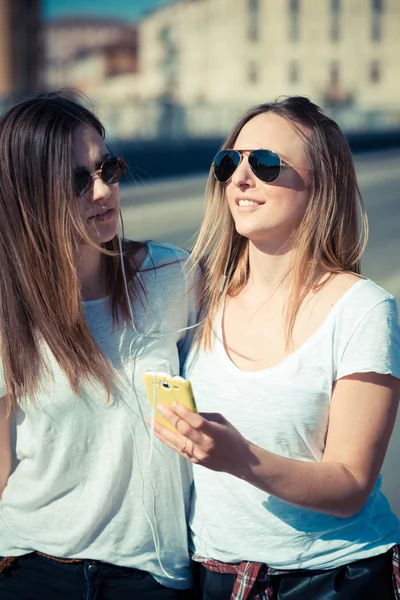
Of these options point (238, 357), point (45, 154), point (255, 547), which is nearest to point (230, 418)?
point (238, 357)

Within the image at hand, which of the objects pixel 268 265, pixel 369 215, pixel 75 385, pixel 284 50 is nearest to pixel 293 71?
pixel 284 50

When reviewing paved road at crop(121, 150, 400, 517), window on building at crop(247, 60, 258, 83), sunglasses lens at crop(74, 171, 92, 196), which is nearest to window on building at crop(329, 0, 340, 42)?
window on building at crop(247, 60, 258, 83)

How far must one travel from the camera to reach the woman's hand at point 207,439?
1951mm

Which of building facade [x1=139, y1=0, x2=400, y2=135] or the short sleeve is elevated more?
the short sleeve

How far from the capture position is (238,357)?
2.50m

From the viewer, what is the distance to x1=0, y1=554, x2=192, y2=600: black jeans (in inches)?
101

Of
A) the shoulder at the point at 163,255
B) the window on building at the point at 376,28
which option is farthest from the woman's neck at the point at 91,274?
the window on building at the point at 376,28

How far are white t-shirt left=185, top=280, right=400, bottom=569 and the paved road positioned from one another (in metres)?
1.34

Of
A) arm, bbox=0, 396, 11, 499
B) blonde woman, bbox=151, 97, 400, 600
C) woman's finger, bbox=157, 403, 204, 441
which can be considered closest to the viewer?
woman's finger, bbox=157, 403, 204, 441

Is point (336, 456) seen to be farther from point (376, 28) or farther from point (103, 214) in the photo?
point (376, 28)

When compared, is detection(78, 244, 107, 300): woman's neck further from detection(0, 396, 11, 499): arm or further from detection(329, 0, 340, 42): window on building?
detection(329, 0, 340, 42): window on building

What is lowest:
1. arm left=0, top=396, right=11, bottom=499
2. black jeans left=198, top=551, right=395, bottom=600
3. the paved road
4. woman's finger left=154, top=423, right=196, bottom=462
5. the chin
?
the paved road

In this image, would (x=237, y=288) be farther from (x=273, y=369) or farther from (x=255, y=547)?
(x=255, y=547)

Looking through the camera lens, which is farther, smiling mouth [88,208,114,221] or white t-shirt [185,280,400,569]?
smiling mouth [88,208,114,221]
